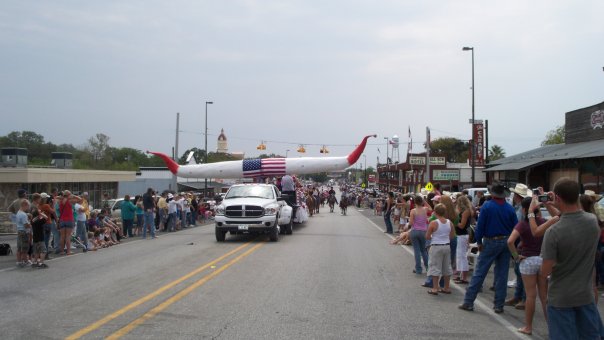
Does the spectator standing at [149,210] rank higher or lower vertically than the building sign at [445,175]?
lower

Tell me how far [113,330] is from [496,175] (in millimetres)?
37410

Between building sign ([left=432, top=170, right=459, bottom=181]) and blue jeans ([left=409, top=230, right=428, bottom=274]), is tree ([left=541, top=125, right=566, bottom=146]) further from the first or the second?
blue jeans ([left=409, top=230, right=428, bottom=274])

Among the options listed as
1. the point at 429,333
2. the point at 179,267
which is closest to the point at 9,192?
the point at 179,267

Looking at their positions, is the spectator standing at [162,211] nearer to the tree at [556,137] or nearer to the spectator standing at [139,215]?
the spectator standing at [139,215]

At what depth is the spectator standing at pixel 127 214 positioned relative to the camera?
19828mm

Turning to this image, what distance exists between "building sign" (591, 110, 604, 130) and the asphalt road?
63.4ft

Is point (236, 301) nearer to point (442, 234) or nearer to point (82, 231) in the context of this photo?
point (442, 234)

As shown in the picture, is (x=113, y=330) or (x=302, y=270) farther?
(x=302, y=270)

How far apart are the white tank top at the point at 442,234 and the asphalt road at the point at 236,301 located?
93cm

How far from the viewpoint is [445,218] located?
31.0ft

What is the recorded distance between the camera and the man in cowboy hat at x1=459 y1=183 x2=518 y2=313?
771 cm

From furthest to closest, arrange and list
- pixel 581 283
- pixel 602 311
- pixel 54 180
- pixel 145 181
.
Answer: pixel 145 181 → pixel 54 180 → pixel 602 311 → pixel 581 283

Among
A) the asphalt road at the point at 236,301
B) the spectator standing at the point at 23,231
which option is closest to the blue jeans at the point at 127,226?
the asphalt road at the point at 236,301

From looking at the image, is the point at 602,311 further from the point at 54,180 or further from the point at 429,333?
the point at 54,180
